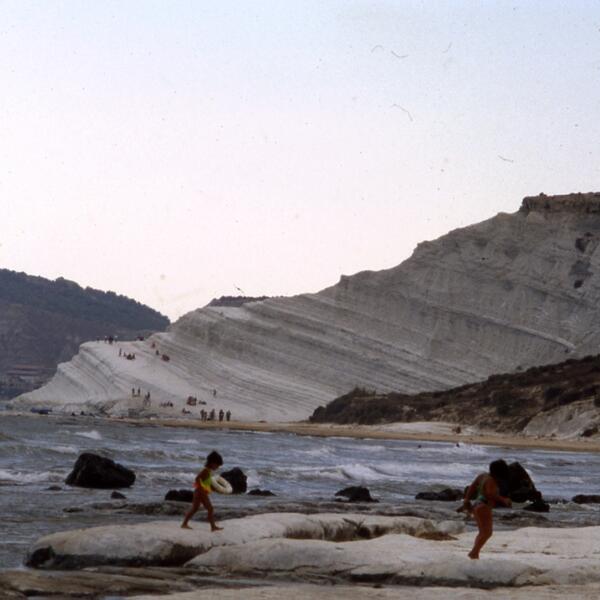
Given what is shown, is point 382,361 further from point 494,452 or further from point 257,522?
point 257,522

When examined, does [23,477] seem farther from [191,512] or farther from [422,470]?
[422,470]

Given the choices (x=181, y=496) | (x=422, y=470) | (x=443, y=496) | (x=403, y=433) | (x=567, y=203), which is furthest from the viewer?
(x=567, y=203)

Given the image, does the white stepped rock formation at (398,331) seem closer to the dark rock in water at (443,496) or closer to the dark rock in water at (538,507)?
the dark rock in water at (443,496)

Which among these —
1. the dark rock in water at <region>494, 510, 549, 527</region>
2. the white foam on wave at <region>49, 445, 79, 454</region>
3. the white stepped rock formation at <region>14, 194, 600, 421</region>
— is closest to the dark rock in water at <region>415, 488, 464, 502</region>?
the dark rock in water at <region>494, 510, 549, 527</region>

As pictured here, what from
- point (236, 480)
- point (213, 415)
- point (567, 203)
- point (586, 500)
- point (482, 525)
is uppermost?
point (567, 203)

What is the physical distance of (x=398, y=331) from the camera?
9144 centimetres

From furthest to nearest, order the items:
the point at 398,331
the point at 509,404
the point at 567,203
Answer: the point at 567,203
the point at 398,331
the point at 509,404

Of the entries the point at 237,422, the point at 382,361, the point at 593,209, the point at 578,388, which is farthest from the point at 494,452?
the point at 593,209

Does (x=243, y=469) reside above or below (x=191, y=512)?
above

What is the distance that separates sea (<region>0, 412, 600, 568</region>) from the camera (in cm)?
2080

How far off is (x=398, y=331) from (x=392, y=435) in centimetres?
2482

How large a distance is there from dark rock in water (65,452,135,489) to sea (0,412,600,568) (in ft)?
0.84

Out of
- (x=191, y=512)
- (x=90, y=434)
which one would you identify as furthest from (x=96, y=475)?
(x=90, y=434)

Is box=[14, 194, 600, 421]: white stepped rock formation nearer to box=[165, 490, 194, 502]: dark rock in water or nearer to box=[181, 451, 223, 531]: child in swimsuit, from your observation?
box=[165, 490, 194, 502]: dark rock in water
